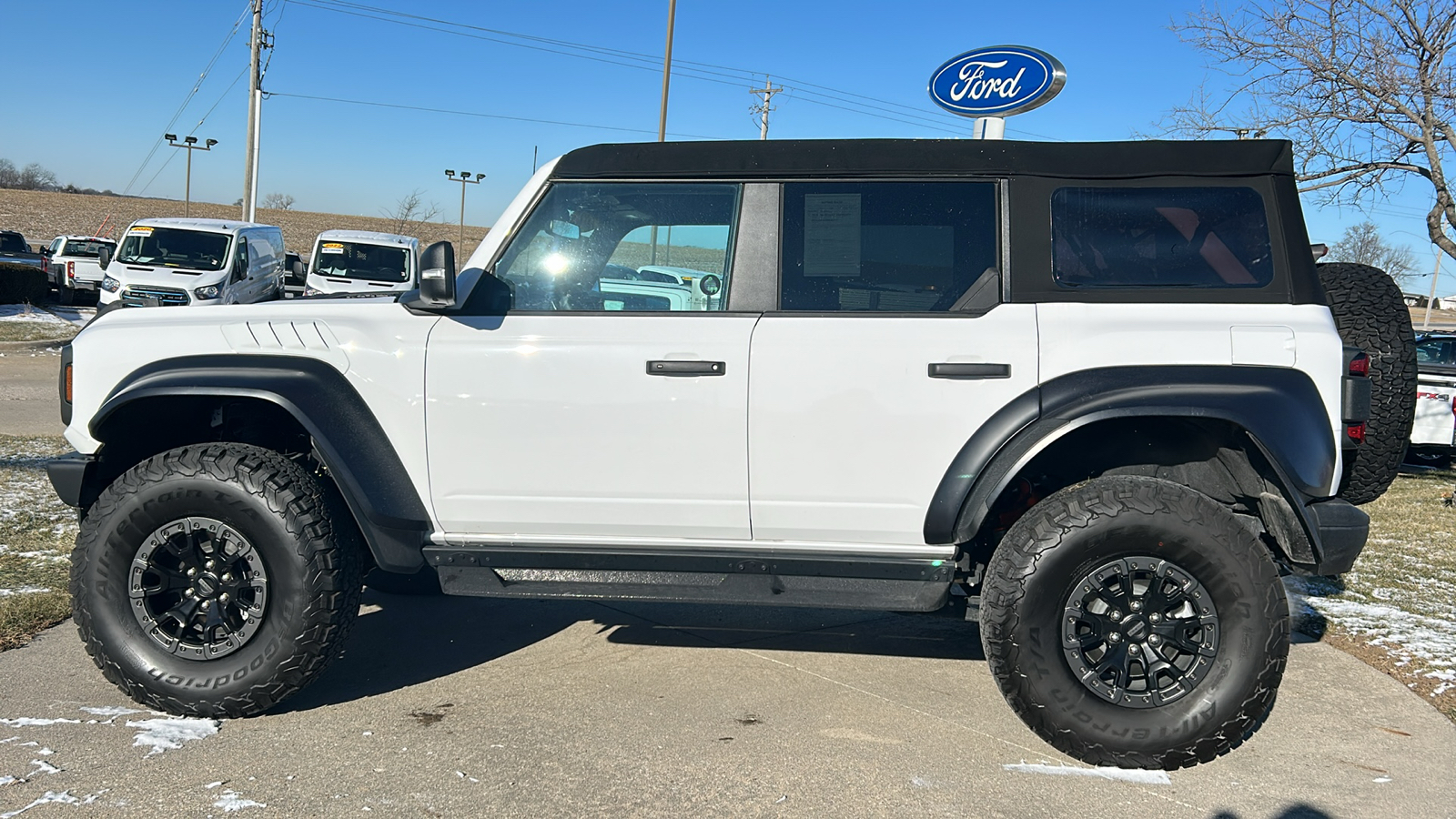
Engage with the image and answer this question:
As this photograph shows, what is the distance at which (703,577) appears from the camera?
11.8 feet

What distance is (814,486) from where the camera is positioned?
3492mm

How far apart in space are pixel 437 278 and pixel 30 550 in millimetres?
3435

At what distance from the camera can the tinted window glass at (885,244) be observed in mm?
3592

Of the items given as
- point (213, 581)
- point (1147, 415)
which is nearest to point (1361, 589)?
point (1147, 415)

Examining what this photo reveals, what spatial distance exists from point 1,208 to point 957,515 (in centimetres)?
8166

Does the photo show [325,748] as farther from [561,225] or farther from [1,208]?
[1,208]

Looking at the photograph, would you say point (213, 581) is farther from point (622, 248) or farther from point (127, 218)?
point (127, 218)

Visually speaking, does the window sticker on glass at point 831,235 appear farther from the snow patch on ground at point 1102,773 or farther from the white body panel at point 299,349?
the snow patch on ground at point 1102,773

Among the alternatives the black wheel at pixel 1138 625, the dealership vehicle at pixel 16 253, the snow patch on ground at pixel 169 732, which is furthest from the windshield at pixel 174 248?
the black wheel at pixel 1138 625

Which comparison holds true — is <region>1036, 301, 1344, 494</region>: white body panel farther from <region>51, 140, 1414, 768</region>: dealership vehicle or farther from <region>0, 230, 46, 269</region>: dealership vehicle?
<region>0, 230, 46, 269</region>: dealership vehicle

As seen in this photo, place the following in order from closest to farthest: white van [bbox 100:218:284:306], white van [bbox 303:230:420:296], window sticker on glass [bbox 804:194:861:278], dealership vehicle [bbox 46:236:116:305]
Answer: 1. window sticker on glass [bbox 804:194:861:278]
2. white van [bbox 100:218:284:306]
3. white van [bbox 303:230:420:296]
4. dealership vehicle [bbox 46:236:116:305]

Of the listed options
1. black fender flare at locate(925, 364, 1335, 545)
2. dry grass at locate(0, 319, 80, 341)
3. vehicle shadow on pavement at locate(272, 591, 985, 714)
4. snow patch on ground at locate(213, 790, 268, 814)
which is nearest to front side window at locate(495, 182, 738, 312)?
black fender flare at locate(925, 364, 1335, 545)

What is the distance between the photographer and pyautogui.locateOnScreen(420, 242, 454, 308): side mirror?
353 centimetres

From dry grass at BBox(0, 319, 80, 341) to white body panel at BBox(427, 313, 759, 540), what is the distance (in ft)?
54.2
